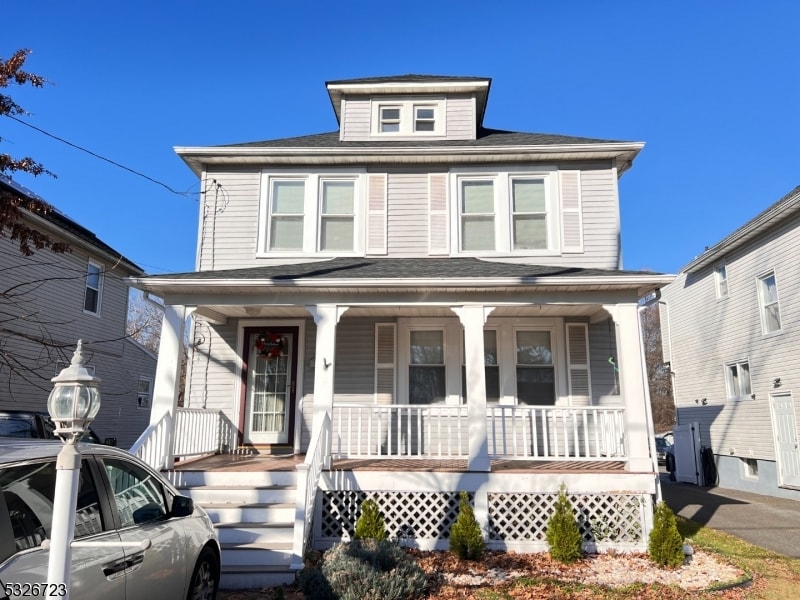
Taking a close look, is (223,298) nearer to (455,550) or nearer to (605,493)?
(455,550)

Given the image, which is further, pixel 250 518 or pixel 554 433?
pixel 554 433

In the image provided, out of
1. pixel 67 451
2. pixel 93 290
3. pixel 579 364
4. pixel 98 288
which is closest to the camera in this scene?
pixel 67 451

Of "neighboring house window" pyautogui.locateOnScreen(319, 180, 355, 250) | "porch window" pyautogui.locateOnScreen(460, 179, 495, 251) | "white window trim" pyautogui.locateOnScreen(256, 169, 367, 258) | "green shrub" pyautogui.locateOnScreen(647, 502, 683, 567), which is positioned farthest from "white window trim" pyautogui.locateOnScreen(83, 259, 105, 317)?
"green shrub" pyautogui.locateOnScreen(647, 502, 683, 567)

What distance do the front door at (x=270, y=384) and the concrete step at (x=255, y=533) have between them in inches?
123

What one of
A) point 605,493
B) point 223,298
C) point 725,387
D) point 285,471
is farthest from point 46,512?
point 725,387

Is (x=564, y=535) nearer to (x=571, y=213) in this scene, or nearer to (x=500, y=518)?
(x=500, y=518)

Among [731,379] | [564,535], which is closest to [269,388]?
[564,535]

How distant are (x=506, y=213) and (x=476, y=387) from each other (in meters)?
3.90

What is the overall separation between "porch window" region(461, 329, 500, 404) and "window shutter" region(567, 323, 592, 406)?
4.21 ft

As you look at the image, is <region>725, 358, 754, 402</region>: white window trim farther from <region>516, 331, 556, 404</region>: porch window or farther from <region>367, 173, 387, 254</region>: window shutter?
<region>367, 173, 387, 254</region>: window shutter

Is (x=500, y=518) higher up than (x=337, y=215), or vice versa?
(x=337, y=215)

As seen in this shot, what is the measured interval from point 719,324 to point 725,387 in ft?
5.89

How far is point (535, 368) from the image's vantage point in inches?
396

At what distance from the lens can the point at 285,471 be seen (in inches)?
300
